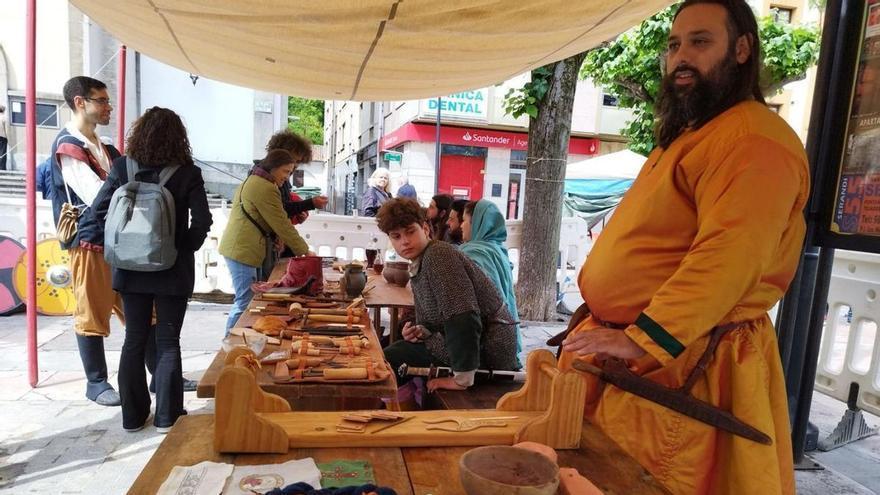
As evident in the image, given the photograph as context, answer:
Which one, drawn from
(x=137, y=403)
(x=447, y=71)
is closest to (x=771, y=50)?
(x=447, y=71)

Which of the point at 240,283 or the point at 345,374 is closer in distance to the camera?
the point at 345,374

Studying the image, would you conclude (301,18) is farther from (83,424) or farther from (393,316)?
(83,424)

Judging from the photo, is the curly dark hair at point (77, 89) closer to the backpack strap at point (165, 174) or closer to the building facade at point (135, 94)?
the backpack strap at point (165, 174)

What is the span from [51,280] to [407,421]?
5.28m

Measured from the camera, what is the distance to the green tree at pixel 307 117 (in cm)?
3828

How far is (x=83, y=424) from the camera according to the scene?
3080mm

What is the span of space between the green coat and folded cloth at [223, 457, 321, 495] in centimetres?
298

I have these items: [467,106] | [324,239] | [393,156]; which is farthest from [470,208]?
[393,156]

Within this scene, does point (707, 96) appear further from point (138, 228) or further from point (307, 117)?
point (307, 117)

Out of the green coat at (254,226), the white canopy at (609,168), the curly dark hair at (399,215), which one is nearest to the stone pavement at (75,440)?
the green coat at (254,226)

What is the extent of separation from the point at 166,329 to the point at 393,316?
4.23 ft

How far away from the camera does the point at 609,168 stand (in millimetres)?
12344

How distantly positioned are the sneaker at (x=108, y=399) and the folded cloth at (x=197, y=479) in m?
2.85

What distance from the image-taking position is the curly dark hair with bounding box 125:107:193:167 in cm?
275
